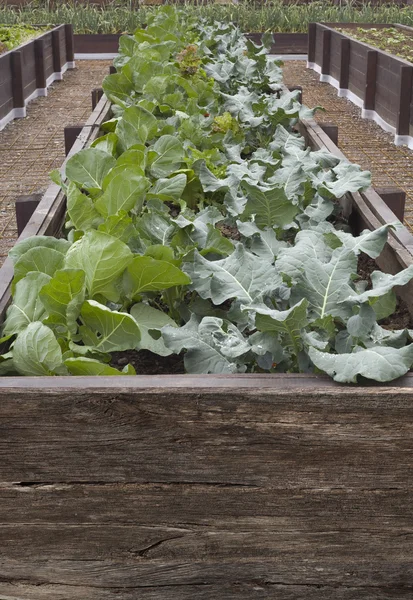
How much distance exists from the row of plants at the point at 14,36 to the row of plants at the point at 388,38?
13.3ft

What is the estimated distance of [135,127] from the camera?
2955 millimetres

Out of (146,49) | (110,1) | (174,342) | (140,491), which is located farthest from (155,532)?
(110,1)

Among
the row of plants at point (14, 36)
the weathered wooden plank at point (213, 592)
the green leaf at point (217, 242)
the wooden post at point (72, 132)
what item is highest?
the green leaf at point (217, 242)

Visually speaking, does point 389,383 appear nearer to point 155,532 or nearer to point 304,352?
point 304,352

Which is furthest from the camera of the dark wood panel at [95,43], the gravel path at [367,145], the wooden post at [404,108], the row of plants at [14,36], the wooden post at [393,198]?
the dark wood panel at [95,43]

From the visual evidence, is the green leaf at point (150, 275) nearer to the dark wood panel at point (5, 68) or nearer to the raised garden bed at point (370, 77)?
the raised garden bed at point (370, 77)

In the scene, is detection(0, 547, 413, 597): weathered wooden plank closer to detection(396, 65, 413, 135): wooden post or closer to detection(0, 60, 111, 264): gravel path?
detection(0, 60, 111, 264): gravel path

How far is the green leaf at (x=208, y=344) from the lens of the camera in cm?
152

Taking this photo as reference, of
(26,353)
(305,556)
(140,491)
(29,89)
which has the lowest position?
(29,89)

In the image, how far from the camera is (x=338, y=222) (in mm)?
2674

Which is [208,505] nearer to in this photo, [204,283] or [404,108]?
[204,283]

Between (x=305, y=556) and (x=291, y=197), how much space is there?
1267 mm

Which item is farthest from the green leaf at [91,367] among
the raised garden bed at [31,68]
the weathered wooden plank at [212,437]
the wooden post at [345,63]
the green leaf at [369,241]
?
the wooden post at [345,63]

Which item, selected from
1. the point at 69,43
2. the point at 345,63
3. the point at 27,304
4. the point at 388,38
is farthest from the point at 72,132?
the point at 69,43
